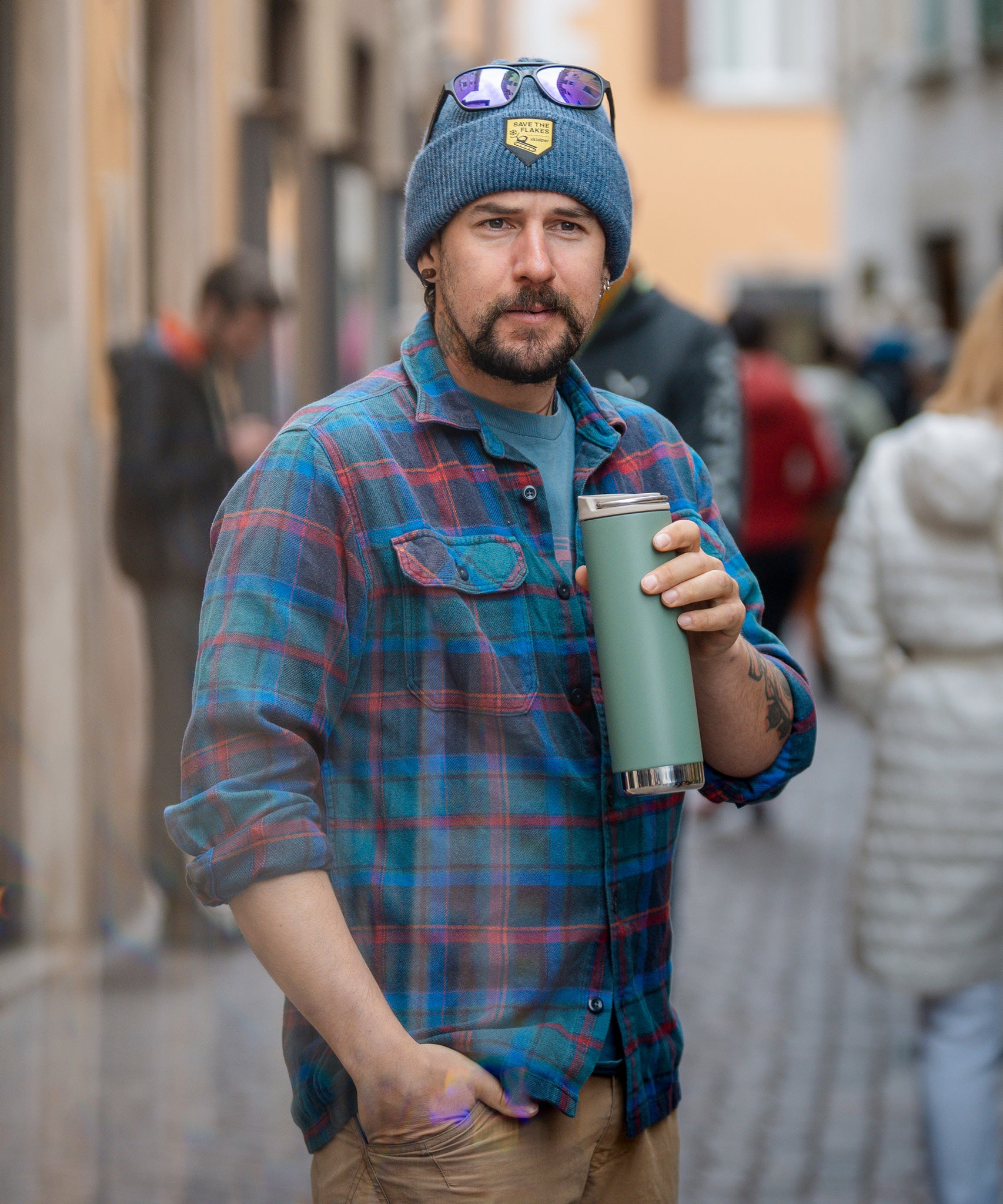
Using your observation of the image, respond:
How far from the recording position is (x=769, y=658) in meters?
2.01

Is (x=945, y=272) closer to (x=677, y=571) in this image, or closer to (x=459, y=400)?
(x=459, y=400)

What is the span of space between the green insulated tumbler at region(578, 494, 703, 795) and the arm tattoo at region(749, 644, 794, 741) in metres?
0.20

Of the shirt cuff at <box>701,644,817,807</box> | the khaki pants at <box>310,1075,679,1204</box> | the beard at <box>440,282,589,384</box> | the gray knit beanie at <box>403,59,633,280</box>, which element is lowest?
the khaki pants at <box>310,1075,679,1204</box>

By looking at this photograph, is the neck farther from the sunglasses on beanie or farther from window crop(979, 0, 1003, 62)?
window crop(979, 0, 1003, 62)

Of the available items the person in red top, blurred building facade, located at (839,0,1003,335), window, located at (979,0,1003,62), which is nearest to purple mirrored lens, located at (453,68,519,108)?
the person in red top

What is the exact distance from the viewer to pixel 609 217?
1920 millimetres

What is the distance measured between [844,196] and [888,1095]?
2282 centimetres

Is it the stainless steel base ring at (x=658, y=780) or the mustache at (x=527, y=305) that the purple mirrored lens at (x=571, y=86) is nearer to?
the mustache at (x=527, y=305)

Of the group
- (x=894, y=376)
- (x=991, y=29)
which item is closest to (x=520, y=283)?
(x=894, y=376)

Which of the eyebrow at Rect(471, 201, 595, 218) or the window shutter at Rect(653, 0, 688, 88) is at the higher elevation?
the window shutter at Rect(653, 0, 688, 88)

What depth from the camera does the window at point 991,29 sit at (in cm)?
2020

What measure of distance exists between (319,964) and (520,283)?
665mm

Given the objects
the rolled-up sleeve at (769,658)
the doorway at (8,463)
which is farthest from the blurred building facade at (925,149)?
the rolled-up sleeve at (769,658)

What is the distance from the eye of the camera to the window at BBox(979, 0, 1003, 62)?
20203 millimetres
